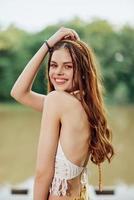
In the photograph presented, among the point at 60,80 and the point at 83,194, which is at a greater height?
the point at 60,80

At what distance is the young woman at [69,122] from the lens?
107 centimetres

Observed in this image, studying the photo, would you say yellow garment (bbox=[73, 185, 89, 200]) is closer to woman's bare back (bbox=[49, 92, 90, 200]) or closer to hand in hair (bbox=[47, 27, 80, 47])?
woman's bare back (bbox=[49, 92, 90, 200])

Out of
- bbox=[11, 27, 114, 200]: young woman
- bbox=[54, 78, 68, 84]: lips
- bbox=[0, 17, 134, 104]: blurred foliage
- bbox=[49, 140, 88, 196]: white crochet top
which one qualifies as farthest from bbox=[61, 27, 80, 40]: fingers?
bbox=[0, 17, 134, 104]: blurred foliage

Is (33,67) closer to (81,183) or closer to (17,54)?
(81,183)

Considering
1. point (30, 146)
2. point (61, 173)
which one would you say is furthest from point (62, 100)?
point (30, 146)

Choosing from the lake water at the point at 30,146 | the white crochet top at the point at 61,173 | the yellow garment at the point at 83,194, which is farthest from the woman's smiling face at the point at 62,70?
the lake water at the point at 30,146

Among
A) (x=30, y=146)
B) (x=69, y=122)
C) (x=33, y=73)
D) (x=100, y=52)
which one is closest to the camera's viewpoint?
(x=69, y=122)

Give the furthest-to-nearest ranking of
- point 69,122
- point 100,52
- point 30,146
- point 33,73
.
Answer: point 100,52 < point 30,146 < point 33,73 < point 69,122

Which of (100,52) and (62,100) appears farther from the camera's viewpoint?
(100,52)

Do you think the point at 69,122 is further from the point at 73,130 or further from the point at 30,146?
the point at 30,146

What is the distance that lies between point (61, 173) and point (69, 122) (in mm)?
123

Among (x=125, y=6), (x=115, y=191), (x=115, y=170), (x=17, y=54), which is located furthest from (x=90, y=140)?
(x=17, y=54)

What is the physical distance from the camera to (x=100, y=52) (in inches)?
424

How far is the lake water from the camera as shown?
4662 mm
